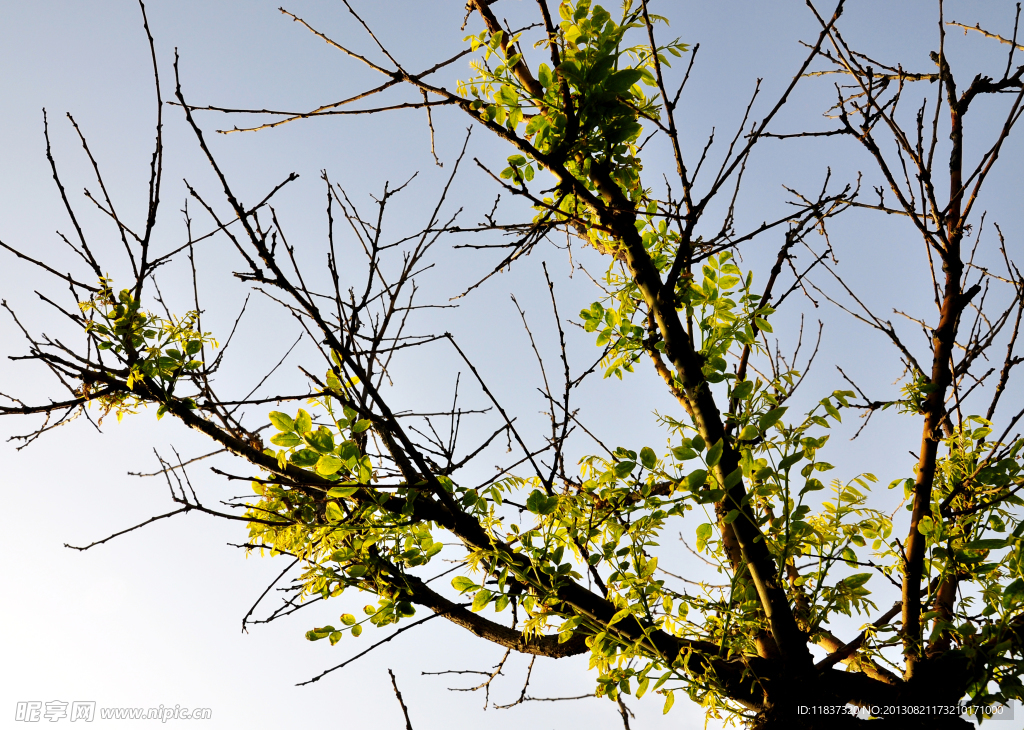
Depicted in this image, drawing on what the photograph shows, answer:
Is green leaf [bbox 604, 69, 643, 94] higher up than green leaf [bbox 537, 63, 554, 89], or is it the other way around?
green leaf [bbox 537, 63, 554, 89]

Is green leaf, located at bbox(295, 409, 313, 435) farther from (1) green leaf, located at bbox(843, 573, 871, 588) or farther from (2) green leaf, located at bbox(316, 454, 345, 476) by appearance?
(1) green leaf, located at bbox(843, 573, 871, 588)

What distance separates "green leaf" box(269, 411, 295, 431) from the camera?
1664mm

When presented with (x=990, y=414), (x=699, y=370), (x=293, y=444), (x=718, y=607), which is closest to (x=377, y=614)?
(x=293, y=444)

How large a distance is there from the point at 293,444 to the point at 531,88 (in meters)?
1.31

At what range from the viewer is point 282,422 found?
168 centimetres

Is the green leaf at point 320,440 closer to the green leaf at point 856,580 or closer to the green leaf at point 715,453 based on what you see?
the green leaf at point 715,453

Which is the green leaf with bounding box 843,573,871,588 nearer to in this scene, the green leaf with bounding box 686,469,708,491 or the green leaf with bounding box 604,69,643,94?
the green leaf with bounding box 686,469,708,491

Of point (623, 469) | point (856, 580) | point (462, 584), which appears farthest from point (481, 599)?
point (856, 580)

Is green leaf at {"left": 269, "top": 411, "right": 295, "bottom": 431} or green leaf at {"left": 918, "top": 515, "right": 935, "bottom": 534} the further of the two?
green leaf at {"left": 918, "top": 515, "right": 935, "bottom": 534}

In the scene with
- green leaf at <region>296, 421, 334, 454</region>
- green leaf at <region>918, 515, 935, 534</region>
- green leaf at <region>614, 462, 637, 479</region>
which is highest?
green leaf at <region>296, 421, 334, 454</region>

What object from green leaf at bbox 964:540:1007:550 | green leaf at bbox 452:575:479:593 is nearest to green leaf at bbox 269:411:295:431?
green leaf at bbox 452:575:479:593

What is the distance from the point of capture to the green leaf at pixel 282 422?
1.66 meters

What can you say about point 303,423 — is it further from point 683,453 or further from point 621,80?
point 621,80

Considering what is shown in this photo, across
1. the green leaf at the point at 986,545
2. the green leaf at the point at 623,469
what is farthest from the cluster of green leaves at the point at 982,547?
the green leaf at the point at 623,469
